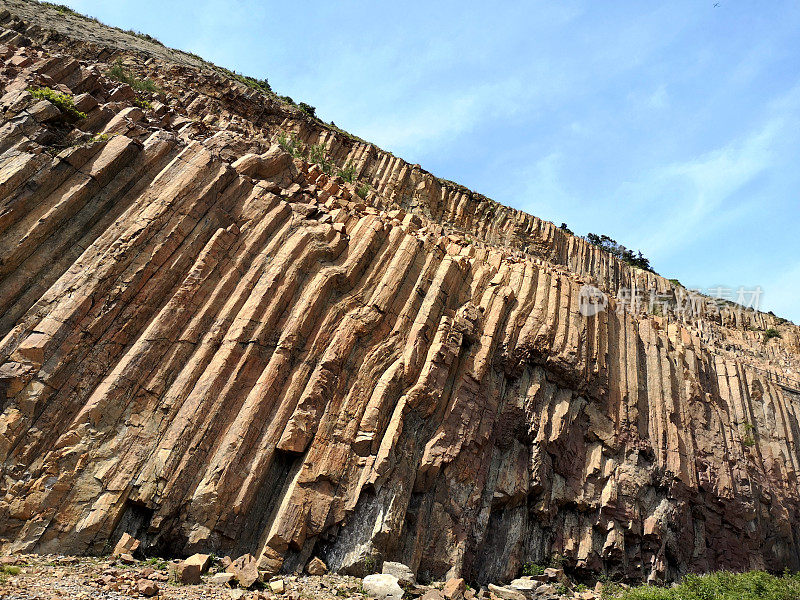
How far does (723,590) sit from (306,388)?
13938mm

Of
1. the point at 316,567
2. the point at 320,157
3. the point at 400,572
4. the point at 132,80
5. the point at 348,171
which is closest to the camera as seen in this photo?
the point at 316,567

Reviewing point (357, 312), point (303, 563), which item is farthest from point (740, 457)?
point (303, 563)

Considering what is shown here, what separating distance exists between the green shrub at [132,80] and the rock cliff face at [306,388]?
4179 mm

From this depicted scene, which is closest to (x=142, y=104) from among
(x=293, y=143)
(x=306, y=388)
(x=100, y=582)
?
(x=293, y=143)

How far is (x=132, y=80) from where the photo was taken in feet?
85.6

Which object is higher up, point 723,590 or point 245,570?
point 723,590

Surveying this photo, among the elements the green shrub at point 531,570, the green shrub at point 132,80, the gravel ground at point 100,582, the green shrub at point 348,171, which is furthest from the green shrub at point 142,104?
the green shrub at point 531,570

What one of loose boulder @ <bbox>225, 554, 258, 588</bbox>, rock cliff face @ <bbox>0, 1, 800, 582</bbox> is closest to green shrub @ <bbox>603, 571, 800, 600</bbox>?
rock cliff face @ <bbox>0, 1, 800, 582</bbox>

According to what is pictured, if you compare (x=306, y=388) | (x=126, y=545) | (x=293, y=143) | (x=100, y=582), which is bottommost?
(x=100, y=582)

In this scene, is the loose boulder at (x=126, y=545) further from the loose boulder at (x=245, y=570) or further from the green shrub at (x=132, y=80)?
the green shrub at (x=132, y=80)

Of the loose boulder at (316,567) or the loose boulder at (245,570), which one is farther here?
the loose boulder at (316,567)

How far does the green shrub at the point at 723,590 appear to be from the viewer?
14695 millimetres

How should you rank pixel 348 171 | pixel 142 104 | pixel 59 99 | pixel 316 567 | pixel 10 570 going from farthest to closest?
pixel 348 171
pixel 142 104
pixel 59 99
pixel 316 567
pixel 10 570

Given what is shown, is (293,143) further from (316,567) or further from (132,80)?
(316,567)
